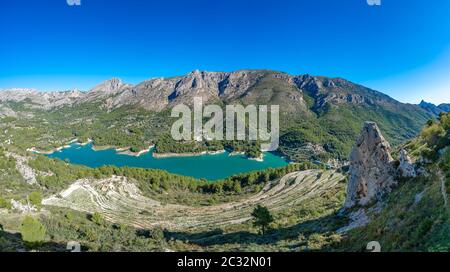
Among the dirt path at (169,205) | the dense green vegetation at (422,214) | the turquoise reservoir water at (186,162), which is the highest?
the dense green vegetation at (422,214)

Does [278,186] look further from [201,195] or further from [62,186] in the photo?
[62,186]

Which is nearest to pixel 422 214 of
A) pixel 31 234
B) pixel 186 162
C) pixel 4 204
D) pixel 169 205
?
pixel 31 234

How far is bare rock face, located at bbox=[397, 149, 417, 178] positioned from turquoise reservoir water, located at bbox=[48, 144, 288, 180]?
84.4m

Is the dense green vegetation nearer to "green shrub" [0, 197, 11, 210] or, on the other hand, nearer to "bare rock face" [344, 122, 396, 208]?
"bare rock face" [344, 122, 396, 208]

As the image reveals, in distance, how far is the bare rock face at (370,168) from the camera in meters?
22.4

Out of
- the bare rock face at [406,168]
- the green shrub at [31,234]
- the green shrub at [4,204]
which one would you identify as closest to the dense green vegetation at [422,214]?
the bare rock face at [406,168]

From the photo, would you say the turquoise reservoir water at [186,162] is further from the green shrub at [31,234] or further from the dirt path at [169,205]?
the green shrub at [31,234]

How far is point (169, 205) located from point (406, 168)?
150ft

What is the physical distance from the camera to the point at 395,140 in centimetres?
17450

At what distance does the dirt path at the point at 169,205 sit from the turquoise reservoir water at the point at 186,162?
43.3 metres

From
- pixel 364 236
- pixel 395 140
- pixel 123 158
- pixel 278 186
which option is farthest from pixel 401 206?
pixel 395 140

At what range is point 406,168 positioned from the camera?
20.1 metres

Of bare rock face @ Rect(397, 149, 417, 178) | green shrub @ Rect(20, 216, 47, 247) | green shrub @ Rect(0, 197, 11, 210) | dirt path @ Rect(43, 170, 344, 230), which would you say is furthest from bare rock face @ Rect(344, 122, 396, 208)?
green shrub @ Rect(0, 197, 11, 210)
